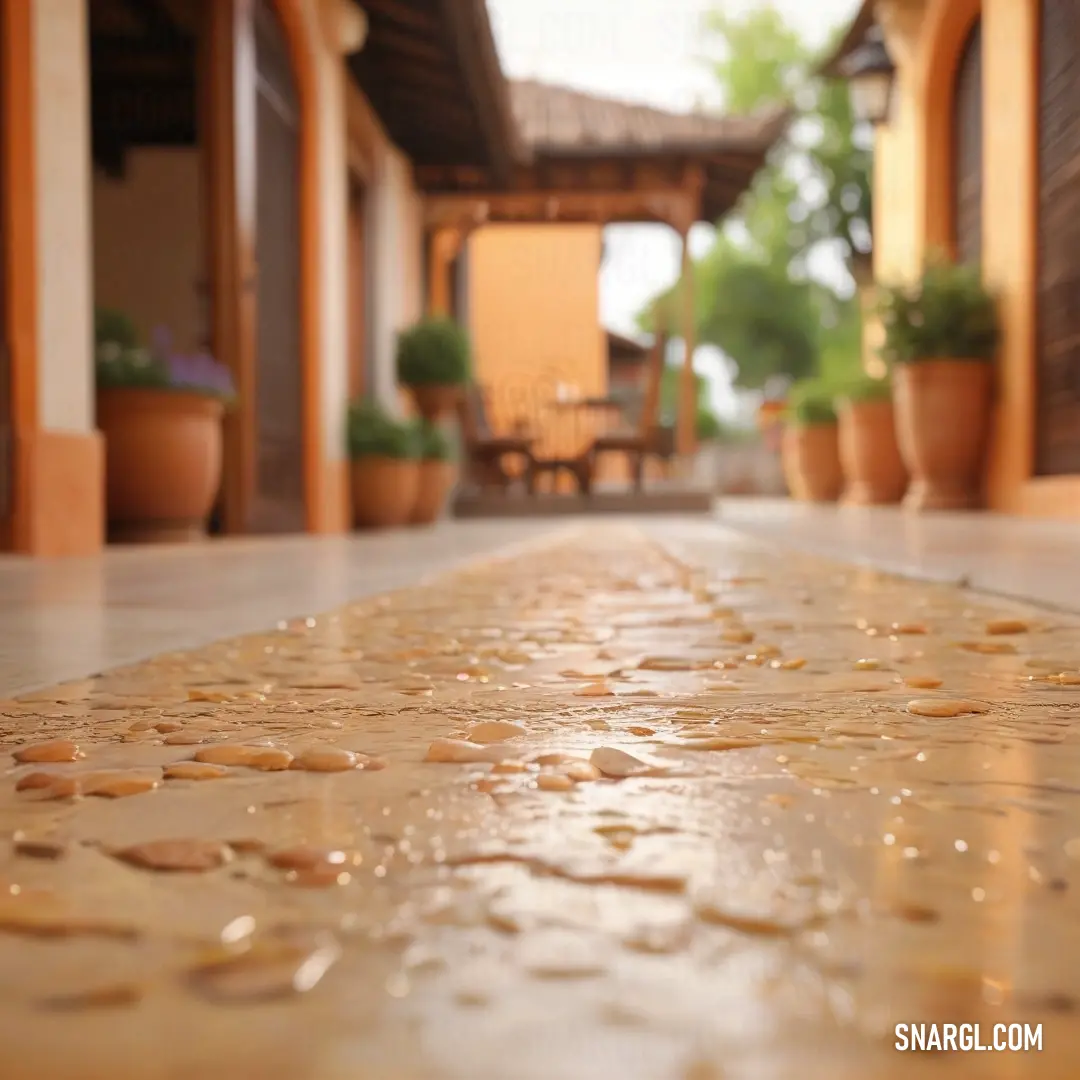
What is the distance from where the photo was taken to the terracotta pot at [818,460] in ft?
31.6

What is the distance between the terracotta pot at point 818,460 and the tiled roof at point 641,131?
2427 millimetres

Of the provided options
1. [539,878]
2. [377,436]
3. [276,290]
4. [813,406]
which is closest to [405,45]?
[276,290]

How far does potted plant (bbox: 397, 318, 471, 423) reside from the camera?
318 inches

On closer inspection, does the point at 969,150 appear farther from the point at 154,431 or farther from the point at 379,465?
the point at 154,431

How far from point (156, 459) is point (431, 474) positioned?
3001 mm

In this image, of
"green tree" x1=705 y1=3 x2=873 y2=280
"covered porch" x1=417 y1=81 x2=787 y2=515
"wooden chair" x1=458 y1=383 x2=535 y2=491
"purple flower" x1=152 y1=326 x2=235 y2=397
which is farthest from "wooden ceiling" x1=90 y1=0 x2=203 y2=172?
"green tree" x1=705 y1=3 x2=873 y2=280

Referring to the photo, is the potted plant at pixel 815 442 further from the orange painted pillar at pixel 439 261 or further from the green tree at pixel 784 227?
the green tree at pixel 784 227

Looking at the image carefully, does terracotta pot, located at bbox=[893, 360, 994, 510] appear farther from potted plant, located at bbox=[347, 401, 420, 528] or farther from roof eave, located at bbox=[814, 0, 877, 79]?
roof eave, located at bbox=[814, 0, 877, 79]

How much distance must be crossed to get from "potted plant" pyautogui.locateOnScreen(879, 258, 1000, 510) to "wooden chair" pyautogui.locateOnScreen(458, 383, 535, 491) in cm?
331

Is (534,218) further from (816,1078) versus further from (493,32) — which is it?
(816,1078)

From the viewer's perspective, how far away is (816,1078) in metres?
0.27

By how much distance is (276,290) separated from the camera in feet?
18.2

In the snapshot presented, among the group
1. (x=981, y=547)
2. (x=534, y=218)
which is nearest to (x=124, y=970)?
(x=981, y=547)

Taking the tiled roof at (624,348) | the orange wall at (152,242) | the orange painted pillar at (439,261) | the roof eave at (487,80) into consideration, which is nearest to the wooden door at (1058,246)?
the roof eave at (487,80)
